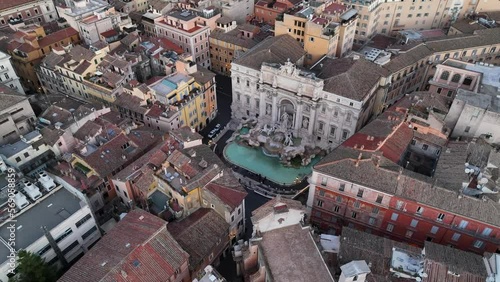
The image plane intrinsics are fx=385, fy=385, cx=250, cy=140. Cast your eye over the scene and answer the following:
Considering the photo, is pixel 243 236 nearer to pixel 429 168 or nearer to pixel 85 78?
pixel 429 168

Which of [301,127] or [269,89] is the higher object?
[269,89]

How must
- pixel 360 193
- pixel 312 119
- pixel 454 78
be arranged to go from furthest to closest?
1. pixel 312 119
2. pixel 454 78
3. pixel 360 193

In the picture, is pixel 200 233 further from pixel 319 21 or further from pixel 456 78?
pixel 456 78

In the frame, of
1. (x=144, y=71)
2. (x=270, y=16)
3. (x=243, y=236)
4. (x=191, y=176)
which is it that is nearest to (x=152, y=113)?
(x=144, y=71)

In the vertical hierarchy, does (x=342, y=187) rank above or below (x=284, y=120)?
above

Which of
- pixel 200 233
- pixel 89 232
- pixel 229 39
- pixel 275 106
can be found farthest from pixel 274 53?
pixel 89 232

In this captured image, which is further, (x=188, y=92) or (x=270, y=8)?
(x=270, y=8)
